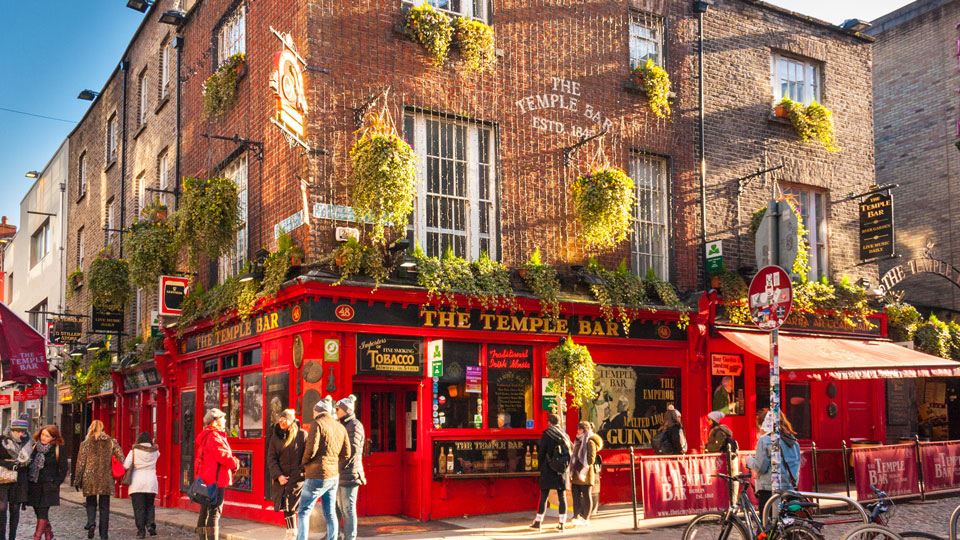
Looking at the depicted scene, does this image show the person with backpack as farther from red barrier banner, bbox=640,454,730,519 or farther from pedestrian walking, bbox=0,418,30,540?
pedestrian walking, bbox=0,418,30,540

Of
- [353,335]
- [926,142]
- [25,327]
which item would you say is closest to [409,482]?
[353,335]

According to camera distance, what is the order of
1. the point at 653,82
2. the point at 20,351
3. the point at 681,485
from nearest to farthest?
the point at 20,351 < the point at 681,485 < the point at 653,82

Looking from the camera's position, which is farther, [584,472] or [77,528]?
[77,528]

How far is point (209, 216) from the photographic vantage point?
14914 millimetres

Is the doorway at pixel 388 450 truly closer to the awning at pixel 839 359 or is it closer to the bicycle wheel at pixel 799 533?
the awning at pixel 839 359

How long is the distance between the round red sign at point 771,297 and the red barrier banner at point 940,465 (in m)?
6.62

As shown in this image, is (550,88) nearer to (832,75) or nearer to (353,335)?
(353,335)

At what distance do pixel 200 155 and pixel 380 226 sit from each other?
7.03 metres

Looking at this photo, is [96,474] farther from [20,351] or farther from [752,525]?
[752,525]

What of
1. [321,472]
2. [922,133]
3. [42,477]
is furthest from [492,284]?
[922,133]

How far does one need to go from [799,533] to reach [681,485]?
449cm

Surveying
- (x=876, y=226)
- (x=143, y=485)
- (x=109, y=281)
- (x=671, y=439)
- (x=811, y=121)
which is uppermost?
(x=811, y=121)

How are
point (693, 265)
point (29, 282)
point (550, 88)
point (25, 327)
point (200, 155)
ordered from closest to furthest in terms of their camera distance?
point (25, 327), point (550, 88), point (693, 265), point (200, 155), point (29, 282)

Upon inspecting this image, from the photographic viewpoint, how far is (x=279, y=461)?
11.7 meters
